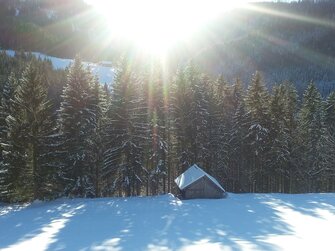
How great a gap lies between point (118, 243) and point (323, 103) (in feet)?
130

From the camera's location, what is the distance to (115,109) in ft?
127

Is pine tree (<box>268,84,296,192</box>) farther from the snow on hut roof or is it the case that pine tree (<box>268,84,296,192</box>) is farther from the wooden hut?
the snow on hut roof

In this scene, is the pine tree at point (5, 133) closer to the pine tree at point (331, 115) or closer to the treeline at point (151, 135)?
the treeline at point (151, 135)

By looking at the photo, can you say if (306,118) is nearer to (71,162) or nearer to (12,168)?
(71,162)

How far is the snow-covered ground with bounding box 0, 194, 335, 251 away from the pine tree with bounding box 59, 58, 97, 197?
82.6 inches

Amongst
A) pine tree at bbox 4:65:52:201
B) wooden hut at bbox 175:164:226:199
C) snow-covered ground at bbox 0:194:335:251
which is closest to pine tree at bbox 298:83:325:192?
snow-covered ground at bbox 0:194:335:251

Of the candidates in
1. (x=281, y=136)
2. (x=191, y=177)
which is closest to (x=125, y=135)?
(x=191, y=177)

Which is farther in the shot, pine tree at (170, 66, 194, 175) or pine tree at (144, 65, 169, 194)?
pine tree at (170, 66, 194, 175)

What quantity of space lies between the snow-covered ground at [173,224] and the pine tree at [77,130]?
210cm

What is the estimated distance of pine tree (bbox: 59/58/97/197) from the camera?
1446 inches

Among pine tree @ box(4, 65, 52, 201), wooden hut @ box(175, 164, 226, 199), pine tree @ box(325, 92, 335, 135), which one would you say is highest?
pine tree @ box(325, 92, 335, 135)

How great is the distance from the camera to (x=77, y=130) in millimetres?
37000

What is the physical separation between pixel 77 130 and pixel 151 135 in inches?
→ 294

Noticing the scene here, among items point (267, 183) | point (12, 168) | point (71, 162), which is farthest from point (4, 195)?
point (267, 183)
